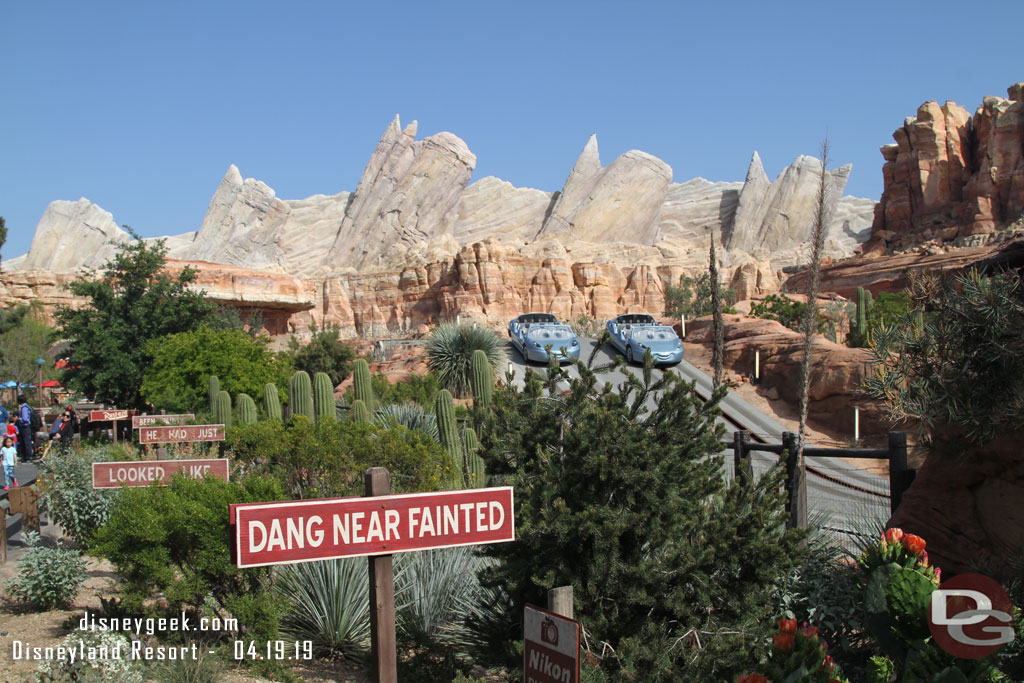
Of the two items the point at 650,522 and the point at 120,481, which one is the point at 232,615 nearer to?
the point at 120,481

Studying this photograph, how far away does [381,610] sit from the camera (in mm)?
4387

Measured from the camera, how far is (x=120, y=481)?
8266 mm

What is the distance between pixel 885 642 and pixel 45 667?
18.1 ft

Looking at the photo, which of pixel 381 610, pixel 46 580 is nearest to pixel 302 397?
pixel 46 580

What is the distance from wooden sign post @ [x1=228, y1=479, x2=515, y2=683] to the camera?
4070 millimetres

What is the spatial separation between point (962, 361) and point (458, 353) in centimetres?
2281

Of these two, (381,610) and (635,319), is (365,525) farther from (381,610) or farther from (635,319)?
(635,319)

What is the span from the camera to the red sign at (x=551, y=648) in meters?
3.50

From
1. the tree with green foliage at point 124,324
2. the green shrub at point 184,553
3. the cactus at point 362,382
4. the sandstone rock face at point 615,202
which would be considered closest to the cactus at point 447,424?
the cactus at point 362,382

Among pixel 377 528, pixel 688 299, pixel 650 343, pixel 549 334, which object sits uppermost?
Answer: pixel 688 299

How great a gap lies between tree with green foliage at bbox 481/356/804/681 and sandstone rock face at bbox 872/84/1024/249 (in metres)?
63.7

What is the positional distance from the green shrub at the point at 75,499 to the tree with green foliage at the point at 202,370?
1214cm

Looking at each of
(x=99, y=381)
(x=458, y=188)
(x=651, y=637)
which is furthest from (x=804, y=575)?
(x=458, y=188)

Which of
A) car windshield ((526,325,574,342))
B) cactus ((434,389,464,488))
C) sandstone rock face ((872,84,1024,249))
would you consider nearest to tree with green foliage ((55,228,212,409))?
car windshield ((526,325,574,342))
